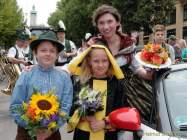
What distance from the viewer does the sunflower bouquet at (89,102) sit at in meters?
3.95

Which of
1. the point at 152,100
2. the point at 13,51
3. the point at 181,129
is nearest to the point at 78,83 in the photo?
the point at 152,100

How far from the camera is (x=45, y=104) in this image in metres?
3.90

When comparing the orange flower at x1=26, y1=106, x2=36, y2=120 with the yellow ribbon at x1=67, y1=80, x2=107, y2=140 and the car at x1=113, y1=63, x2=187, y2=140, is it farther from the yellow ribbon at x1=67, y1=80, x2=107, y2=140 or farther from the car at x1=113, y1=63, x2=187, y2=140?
the car at x1=113, y1=63, x2=187, y2=140

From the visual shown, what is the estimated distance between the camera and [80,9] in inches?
2014

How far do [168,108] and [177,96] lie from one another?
0.22 metres

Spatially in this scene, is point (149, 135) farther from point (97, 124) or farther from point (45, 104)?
point (45, 104)

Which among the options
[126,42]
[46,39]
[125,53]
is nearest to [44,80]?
[46,39]

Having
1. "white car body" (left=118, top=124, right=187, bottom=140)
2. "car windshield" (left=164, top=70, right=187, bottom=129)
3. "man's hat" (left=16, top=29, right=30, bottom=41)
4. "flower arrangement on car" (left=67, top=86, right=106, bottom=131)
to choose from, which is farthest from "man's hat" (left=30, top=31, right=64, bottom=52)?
"man's hat" (left=16, top=29, right=30, bottom=41)

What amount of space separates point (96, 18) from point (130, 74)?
650 mm

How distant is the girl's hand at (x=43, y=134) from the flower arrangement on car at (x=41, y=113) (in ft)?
0.18

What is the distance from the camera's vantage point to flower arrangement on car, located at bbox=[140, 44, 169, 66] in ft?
15.3

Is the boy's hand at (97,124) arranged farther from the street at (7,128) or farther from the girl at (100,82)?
the street at (7,128)

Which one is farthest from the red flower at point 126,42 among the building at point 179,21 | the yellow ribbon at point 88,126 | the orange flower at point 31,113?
the building at point 179,21

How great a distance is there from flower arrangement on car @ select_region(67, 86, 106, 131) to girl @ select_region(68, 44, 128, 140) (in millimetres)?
134
